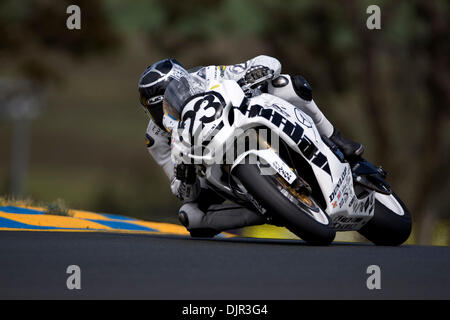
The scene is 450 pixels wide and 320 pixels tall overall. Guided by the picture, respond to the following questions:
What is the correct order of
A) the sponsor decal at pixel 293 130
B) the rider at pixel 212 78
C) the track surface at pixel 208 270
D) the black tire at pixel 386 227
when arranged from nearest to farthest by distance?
the track surface at pixel 208 270 → the sponsor decal at pixel 293 130 → the rider at pixel 212 78 → the black tire at pixel 386 227

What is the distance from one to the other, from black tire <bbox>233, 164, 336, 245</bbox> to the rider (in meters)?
0.40

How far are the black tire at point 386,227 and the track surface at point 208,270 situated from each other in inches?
18.5

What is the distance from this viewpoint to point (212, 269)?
14.2 feet

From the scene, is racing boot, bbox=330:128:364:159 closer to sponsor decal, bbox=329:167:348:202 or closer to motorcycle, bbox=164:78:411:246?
motorcycle, bbox=164:78:411:246

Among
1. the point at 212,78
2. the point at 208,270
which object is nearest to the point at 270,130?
the point at 212,78

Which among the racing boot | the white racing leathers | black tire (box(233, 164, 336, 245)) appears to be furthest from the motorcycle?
the white racing leathers

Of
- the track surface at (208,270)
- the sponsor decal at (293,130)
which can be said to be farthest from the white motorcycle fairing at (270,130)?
the track surface at (208,270)

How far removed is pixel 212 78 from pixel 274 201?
1422 millimetres

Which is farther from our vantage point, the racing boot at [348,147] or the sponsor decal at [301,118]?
the racing boot at [348,147]

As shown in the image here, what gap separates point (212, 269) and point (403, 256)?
5.11 ft

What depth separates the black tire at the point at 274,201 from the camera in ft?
17.8

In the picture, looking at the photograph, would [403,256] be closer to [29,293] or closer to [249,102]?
[249,102]

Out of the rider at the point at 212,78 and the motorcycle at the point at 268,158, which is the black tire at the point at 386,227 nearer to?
the motorcycle at the point at 268,158
